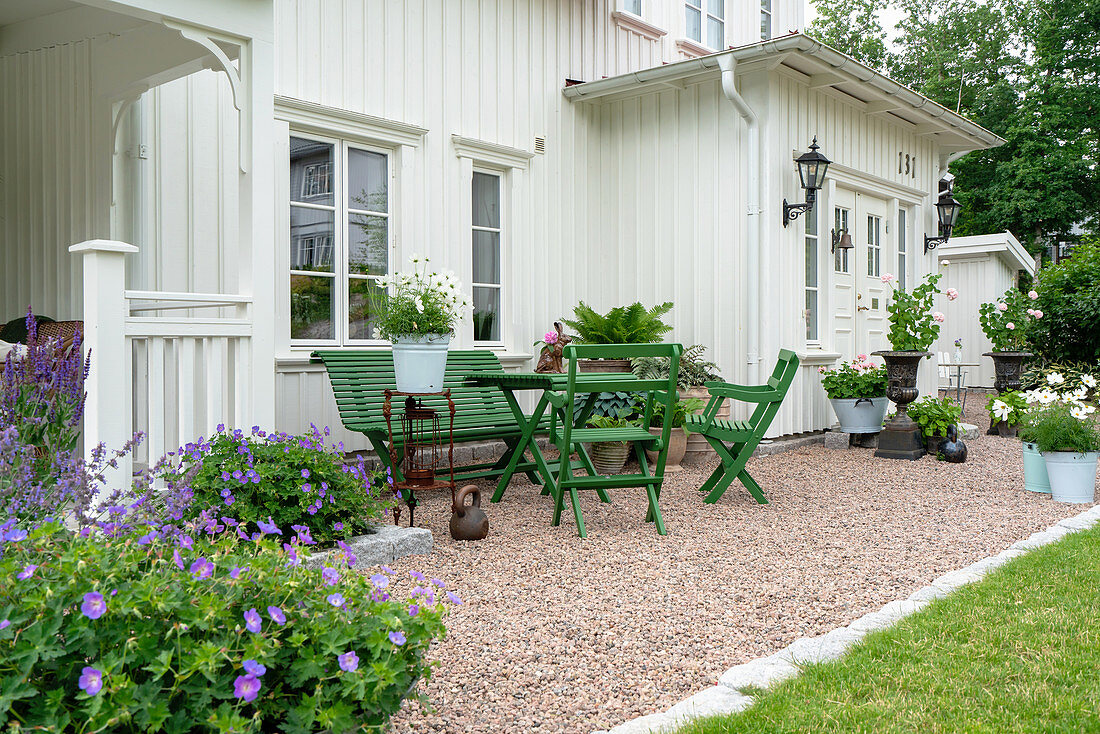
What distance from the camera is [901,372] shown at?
764 centimetres

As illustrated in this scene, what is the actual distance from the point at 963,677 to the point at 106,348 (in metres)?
3.35

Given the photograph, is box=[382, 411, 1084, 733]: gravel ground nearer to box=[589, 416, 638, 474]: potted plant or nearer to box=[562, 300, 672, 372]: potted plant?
box=[589, 416, 638, 474]: potted plant

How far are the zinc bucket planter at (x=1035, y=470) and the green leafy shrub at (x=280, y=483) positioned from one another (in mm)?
4265

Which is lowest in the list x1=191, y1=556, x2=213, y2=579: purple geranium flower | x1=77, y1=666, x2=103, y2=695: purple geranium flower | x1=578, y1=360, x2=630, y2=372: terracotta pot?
x1=77, y1=666, x2=103, y2=695: purple geranium flower

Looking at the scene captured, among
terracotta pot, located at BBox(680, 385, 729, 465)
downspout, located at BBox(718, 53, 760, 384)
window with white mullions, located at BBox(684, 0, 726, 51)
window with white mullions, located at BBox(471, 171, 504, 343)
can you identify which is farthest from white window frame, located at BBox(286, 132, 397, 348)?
window with white mullions, located at BBox(684, 0, 726, 51)

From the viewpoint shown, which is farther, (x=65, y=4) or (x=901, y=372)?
(x=901, y=372)

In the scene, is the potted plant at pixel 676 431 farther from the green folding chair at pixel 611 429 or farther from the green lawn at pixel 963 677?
the green lawn at pixel 963 677

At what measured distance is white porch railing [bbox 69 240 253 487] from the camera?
12.1ft

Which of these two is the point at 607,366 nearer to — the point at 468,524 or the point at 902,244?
the point at 468,524

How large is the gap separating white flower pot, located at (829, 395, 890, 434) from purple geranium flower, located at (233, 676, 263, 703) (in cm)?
710

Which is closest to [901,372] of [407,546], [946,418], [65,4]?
[946,418]

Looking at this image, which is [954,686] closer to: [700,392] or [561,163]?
[700,392]

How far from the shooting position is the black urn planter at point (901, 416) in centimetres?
746

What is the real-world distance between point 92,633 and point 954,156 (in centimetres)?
1119
